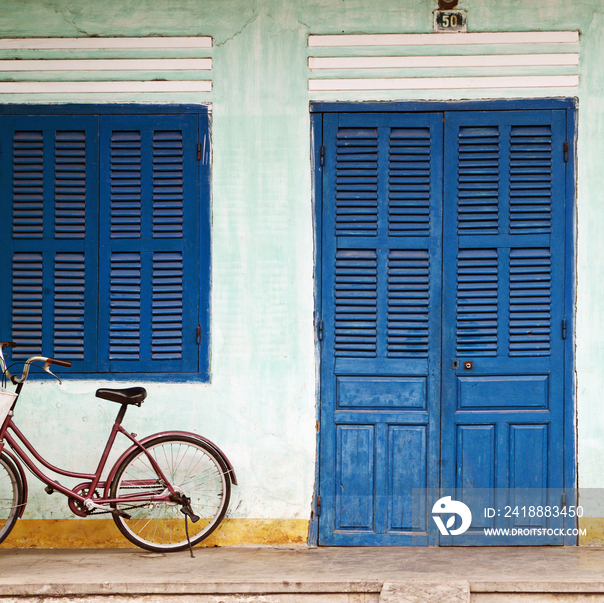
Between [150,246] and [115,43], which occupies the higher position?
[115,43]

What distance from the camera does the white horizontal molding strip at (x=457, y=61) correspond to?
4.64 m

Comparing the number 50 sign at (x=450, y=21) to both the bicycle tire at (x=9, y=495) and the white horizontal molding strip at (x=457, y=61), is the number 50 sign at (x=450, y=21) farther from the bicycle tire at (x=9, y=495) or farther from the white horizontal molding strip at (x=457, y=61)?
the bicycle tire at (x=9, y=495)

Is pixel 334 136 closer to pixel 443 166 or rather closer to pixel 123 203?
pixel 443 166

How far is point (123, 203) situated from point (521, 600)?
3.56m

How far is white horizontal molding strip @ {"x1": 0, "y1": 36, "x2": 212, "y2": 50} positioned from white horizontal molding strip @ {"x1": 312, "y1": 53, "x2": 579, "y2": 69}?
0.94 metres

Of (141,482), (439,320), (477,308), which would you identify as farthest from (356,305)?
(141,482)

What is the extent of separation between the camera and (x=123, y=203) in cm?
474

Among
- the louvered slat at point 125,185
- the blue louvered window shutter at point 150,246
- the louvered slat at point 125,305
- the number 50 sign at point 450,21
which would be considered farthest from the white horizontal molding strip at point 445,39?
the louvered slat at point 125,305

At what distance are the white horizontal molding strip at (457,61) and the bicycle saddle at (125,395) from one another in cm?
254

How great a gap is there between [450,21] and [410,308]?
6.57 feet

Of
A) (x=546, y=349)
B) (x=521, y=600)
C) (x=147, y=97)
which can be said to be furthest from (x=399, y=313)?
(x=147, y=97)

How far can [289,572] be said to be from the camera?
4.08 m

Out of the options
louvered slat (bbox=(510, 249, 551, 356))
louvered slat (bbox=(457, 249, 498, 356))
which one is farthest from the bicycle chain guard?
louvered slat (bbox=(510, 249, 551, 356))

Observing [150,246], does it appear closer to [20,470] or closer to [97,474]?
[97,474]
